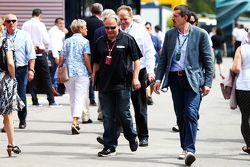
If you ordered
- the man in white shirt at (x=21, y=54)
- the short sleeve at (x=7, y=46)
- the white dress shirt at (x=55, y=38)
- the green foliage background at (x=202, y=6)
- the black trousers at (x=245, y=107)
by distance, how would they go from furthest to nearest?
the green foliage background at (x=202, y=6)
the white dress shirt at (x=55, y=38)
the man in white shirt at (x=21, y=54)
the black trousers at (x=245, y=107)
the short sleeve at (x=7, y=46)

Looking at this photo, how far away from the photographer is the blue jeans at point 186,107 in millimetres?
10172

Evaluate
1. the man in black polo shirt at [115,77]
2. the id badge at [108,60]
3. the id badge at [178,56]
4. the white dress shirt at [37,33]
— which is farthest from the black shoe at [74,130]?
the white dress shirt at [37,33]

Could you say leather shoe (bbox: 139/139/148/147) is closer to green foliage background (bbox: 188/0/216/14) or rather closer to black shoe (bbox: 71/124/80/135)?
black shoe (bbox: 71/124/80/135)

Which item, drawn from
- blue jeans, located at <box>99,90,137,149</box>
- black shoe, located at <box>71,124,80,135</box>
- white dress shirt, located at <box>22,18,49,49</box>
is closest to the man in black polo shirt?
blue jeans, located at <box>99,90,137,149</box>

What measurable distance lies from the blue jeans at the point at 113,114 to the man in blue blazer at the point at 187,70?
645 mm

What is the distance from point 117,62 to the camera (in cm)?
1072

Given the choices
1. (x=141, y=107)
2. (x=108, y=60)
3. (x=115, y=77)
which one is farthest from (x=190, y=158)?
(x=141, y=107)

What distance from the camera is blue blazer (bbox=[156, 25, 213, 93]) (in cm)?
1023

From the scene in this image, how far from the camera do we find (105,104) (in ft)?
35.6

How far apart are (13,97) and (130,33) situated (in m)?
2.05

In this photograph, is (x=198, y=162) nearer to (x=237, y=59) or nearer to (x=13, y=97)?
(x=237, y=59)

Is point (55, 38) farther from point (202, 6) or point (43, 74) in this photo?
point (202, 6)

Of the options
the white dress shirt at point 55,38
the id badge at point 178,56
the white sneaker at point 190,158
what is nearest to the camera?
the white sneaker at point 190,158

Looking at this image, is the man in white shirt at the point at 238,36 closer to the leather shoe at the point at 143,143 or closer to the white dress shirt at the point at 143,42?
the white dress shirt at the point at 143,42
